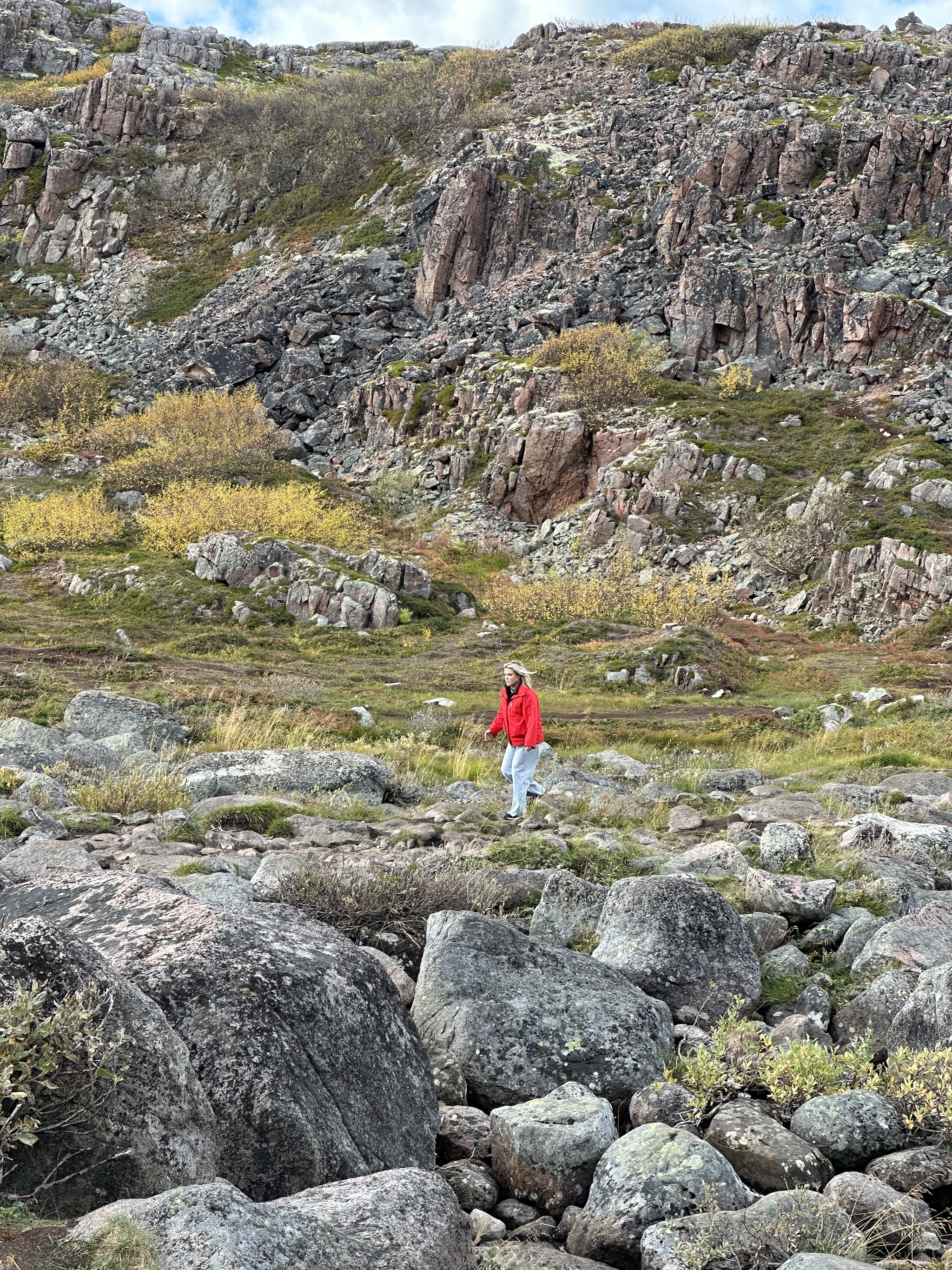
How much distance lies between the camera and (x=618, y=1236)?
360cm

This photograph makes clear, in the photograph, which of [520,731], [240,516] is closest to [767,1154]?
[520,731]

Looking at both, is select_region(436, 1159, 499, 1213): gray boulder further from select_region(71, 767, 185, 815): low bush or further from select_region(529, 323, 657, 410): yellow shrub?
select_region(529, 323, 657, 410): yellow shrub

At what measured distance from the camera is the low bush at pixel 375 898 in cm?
659

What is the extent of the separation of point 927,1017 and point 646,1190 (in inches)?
90.0

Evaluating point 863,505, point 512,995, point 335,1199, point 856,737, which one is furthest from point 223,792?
point 863,505

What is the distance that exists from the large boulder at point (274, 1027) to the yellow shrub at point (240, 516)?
3598 cm

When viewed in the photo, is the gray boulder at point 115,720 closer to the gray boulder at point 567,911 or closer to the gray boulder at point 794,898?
the gray boulder at point 567,911

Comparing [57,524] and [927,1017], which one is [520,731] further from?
[57,524]

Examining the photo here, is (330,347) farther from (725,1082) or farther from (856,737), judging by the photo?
(725,1082)

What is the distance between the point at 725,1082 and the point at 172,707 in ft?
52.0

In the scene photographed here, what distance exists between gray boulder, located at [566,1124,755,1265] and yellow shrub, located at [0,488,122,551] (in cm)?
4177

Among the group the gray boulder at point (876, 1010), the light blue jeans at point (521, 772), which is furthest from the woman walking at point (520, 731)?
the gray boulder at point (876, 1010)

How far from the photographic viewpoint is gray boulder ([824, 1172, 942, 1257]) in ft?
11.5

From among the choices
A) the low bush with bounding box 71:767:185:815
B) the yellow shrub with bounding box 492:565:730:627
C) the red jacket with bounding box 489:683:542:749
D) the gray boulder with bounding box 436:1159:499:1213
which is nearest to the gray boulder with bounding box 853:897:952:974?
the gray boulder with bounding box 436:1159:499:1213
